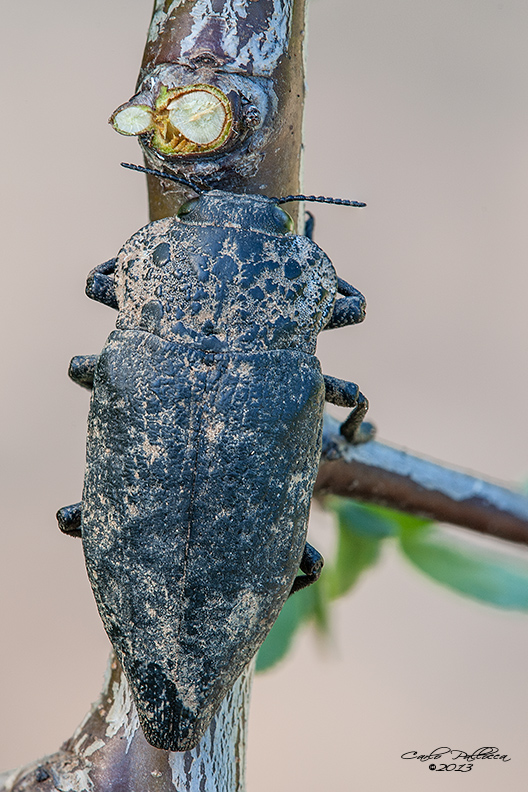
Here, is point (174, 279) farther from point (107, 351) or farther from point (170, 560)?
point (170, 560)

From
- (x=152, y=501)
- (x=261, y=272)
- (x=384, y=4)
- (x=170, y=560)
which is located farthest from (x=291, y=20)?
(x=384, y=4)

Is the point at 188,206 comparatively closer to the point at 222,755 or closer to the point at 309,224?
the point at 309,224

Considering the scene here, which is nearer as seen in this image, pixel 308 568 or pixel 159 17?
pixel 159 17

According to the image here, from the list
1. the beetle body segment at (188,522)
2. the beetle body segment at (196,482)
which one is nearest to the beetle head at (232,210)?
the beetle body segment at (196,482)

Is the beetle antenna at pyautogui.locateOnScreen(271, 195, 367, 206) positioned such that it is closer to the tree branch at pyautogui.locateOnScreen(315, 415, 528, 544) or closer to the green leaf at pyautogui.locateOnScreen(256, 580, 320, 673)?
the tree branch at pyautogui.locateOnScreen(315, 415, 528, 544)


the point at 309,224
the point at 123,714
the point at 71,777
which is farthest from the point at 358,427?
the point at 71,777

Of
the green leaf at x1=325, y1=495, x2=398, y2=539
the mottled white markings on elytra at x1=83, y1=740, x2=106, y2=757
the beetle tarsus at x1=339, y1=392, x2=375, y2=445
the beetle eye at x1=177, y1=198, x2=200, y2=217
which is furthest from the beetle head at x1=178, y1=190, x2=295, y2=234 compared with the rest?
the mottled white markings on elytra at x1=83, y1=740, x2=106, y2=757

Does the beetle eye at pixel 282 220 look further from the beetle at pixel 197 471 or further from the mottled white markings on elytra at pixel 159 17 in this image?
the mottled white markings on elytra at pixel 159 17
